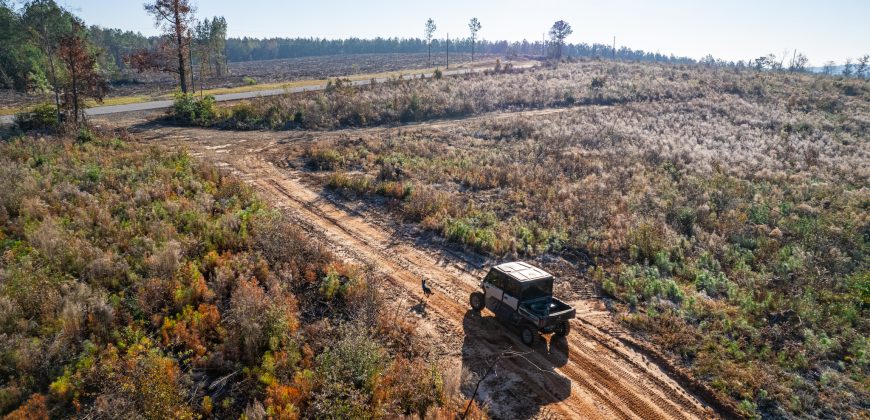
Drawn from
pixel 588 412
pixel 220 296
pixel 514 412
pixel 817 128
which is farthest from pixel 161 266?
pixel 817 128

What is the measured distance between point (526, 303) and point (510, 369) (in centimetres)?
174

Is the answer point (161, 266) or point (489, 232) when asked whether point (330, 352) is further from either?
point (489, 232)

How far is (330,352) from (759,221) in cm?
2010

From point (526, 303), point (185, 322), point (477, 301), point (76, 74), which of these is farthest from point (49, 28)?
point (526, 303)

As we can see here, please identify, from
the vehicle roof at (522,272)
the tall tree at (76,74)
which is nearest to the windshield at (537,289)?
the vehicle roof at (522,272)

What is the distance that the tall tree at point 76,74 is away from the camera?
84.8 ft

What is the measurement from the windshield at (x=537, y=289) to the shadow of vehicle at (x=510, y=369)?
3.57 ft

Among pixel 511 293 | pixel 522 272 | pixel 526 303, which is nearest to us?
pixel 526 303

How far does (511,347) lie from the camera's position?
1154 centimetres

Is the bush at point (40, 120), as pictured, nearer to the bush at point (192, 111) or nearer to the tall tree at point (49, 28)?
the tall tree at point (49, 28)

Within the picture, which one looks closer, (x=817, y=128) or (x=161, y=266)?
(x=161, y=266)

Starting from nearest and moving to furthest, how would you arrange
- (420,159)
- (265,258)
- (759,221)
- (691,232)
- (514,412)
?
1. (514,412)
2. (265,258)
3. (691,232)
4. (759,221)
5. (420,159)

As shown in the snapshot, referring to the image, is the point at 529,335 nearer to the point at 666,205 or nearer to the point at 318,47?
the point at 666,205

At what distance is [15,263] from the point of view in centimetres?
1150
